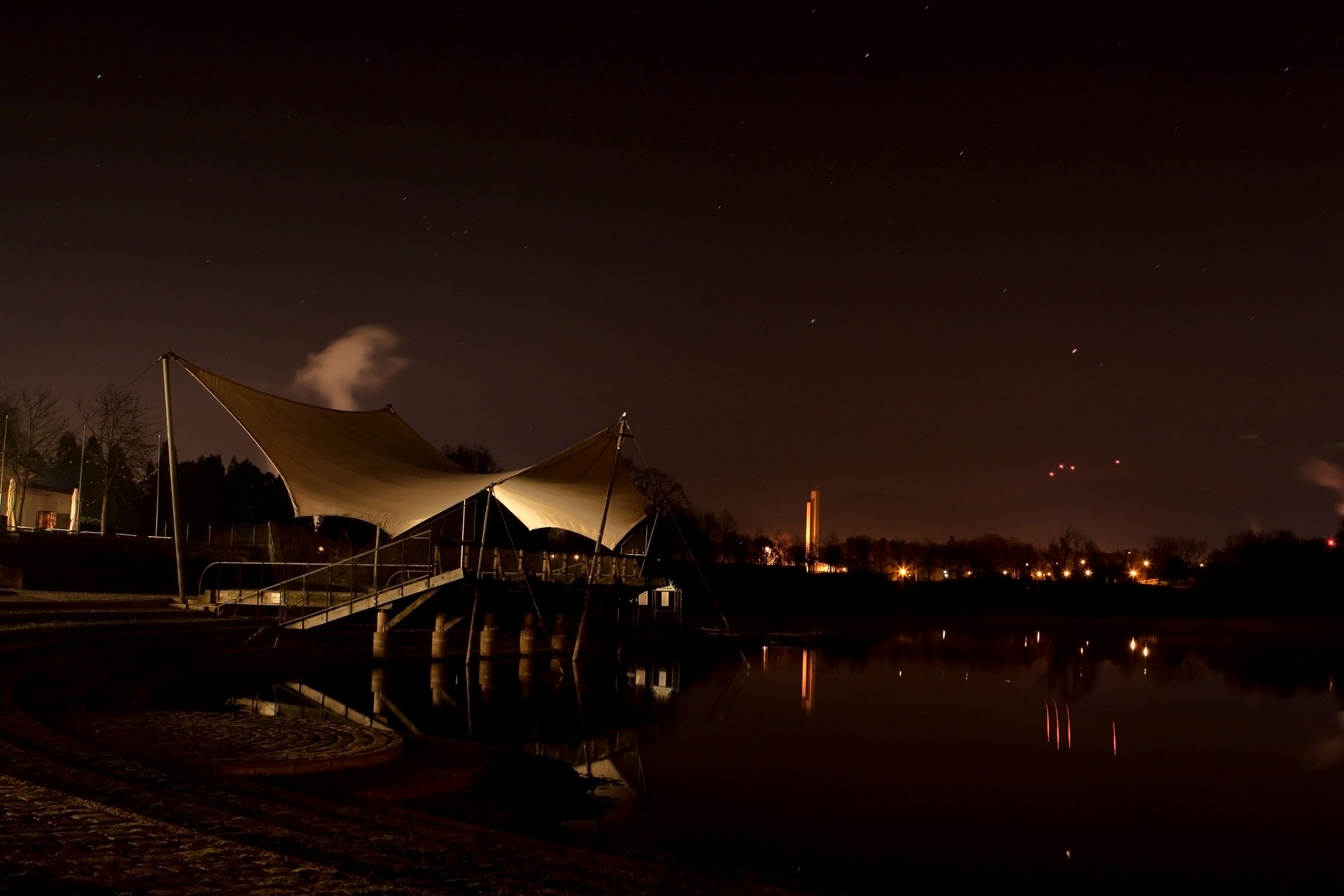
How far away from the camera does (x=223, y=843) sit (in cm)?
694

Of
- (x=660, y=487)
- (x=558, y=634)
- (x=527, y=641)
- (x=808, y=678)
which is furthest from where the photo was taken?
(x=660, y=487)

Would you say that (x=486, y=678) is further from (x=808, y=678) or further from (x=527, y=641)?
(x=808, y=678)

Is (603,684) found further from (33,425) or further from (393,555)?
(33,425)

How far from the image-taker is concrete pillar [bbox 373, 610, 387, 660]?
24.8 m

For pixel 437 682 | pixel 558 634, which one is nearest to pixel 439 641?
pixel 437 682

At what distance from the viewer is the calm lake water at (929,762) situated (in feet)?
36.2

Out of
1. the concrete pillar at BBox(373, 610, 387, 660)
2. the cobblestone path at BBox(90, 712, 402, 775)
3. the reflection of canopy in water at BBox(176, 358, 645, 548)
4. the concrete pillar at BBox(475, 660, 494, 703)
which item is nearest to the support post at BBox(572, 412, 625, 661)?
the reflection of canopy in water at BBox(176, 358, 645, 548)

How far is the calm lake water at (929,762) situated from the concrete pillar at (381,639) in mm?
806

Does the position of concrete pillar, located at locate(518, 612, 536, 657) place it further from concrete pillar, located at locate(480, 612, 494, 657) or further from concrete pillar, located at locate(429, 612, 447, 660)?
concrete pillar, located at locate(429, 612, 447, 660)

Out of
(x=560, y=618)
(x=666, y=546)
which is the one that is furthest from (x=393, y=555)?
(x=666, y=546)

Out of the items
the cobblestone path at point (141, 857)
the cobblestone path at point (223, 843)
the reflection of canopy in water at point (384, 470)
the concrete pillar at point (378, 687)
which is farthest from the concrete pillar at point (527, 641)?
the cobblestone path at point (141, 857)

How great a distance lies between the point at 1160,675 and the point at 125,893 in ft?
106

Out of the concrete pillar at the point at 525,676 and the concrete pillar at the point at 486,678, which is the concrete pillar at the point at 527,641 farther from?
the concrete pillar at the point at 486,678

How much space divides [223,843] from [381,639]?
18413 millimetres
